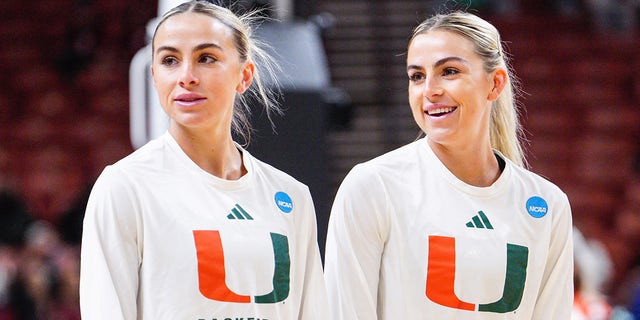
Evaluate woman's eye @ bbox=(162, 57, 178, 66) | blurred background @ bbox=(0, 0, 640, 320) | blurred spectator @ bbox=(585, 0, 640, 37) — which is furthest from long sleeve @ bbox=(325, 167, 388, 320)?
blurred spectator @ bbox=(585, 0, 640, 37)

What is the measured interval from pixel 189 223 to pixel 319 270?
0.46 m

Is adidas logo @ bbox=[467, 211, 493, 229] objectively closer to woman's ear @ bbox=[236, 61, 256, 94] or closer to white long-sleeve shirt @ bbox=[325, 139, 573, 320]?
white long-sleeve shirt @ bbox=[325, 139, 573, 320]

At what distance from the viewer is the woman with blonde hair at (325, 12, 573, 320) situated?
11.5 ft

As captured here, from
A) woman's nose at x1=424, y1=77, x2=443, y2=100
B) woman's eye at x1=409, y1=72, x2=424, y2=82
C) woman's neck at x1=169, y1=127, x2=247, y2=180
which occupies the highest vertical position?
woman's eye at x1=409, y1=72, x2=424, y2=82

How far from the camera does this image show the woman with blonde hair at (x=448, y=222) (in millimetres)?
3518

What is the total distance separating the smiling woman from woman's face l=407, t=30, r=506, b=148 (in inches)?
17.3

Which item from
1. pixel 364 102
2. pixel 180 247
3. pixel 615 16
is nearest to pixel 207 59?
pixel 180 247

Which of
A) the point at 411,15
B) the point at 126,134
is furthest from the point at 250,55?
the point at 411,15

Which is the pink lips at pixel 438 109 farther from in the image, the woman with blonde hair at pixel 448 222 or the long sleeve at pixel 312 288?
the long sleeve at pixel 312 288

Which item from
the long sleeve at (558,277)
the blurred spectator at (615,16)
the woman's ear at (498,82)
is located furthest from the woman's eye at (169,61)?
the blurred spectator at (615,16)

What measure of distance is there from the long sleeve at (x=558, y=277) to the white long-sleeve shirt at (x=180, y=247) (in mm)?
788

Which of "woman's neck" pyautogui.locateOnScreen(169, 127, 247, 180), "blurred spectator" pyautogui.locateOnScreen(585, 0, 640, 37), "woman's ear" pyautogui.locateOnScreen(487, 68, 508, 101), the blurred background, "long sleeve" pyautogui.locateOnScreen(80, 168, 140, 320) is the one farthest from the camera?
"blurred spectator" pyautogui.locateOnScreen(585, 0, 640, 37)

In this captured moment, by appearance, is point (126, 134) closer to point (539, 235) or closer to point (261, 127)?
point (261, 127)

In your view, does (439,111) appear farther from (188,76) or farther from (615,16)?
(615,16)
